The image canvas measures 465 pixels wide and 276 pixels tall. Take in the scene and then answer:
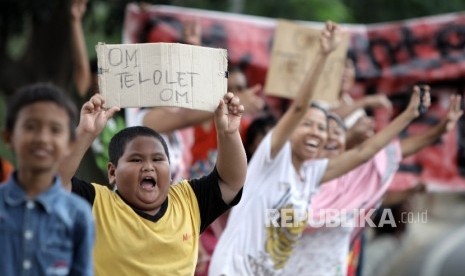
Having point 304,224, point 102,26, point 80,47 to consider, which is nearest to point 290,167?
point 304,224

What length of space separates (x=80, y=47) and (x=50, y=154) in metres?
3.88

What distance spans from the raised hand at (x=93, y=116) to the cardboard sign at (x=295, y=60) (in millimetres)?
3678

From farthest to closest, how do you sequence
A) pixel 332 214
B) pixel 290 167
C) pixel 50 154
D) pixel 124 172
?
pixel 332 214
pixel 290 167
pixel 124 172
pixel 50 154

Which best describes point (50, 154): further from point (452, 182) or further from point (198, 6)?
point (198, 6)

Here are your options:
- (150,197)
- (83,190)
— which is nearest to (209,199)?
(150,197)

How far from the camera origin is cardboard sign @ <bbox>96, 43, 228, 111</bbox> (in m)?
5.62

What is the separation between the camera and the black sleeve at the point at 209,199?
576 cm

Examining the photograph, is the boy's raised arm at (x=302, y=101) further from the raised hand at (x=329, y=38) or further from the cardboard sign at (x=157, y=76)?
the cardboard sign at (x=157, y=76)

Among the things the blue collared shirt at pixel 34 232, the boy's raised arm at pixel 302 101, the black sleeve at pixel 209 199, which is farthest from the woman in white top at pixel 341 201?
the blue collared shirt at pixel 34 232

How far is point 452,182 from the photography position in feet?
35.6

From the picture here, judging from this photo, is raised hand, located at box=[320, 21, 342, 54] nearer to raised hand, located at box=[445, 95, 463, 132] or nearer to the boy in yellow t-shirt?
raised hand, located at box=[445, 95, 463, 132]

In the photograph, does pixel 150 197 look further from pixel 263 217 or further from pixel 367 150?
pixel 367 150

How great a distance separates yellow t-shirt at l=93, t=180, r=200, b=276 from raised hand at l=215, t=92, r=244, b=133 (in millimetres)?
423

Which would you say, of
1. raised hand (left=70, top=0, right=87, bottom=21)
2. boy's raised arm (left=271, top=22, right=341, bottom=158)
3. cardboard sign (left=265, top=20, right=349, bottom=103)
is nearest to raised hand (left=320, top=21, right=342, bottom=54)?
boy's raised arm (left=271, top=22, right=341, bottom=158)
